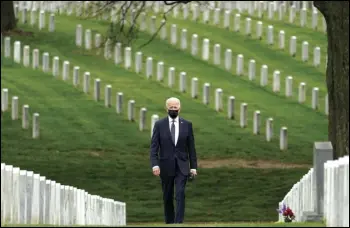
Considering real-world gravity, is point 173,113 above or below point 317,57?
above

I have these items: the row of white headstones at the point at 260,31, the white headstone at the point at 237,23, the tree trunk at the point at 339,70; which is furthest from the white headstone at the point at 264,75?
the tree trunk at the point at 339,70

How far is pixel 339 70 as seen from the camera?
27875 millimetres

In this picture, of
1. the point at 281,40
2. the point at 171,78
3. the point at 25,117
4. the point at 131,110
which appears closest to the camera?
the point at 25,117

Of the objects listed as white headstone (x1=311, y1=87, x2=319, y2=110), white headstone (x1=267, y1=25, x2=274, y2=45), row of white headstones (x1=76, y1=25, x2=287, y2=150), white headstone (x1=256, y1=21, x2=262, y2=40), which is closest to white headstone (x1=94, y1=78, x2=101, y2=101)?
row of white headstones (x1=76, y1=25, x2=287, y2=150)

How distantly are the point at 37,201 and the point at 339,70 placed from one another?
1190 cm

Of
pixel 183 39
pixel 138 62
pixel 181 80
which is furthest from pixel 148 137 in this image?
pixel 183 39

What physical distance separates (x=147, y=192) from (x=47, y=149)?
636 centimetres

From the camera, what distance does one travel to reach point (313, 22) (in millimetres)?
52750

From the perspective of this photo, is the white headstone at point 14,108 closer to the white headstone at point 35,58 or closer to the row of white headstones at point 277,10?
the white headstone at point 35,58

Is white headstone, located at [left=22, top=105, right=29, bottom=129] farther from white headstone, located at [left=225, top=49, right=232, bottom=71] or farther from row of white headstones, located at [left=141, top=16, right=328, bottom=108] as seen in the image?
white headstone, located at [left=225, top=49, right=232, bottom=71]

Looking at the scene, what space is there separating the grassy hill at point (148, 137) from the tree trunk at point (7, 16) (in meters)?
0.46

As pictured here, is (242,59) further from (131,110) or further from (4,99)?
(4,99)

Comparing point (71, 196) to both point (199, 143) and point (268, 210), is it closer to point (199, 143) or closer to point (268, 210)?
point (268, 210)

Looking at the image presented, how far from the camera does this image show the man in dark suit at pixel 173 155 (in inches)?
739
